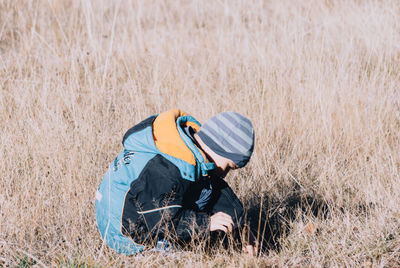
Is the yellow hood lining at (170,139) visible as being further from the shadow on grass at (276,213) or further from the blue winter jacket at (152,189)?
the shadow on grass at (276,213)

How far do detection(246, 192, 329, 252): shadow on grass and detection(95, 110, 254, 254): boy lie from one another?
0.35 meters

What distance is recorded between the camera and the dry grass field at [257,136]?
2297mm

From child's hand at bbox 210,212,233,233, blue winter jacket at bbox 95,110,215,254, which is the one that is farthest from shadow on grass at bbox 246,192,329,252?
blue winter jacket at bbox 95,110,215,254

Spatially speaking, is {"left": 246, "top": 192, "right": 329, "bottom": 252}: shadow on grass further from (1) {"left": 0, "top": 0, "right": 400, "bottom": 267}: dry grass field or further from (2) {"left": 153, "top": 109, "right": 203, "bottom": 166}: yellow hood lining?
(2) {"left": 153, "top": 109, "right": 203, "bottom": 166}: yellow hood lining

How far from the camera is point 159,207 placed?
1.91 m

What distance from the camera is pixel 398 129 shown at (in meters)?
3.42

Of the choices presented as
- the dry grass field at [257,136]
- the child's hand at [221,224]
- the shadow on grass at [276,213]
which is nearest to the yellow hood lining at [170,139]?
the child's hand at [221,224]

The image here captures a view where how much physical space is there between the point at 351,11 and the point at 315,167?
7.81ft

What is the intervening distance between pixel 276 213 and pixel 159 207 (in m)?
1.09

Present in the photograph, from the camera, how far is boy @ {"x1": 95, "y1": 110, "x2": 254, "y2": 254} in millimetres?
1917

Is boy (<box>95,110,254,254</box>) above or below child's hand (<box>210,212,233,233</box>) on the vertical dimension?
above

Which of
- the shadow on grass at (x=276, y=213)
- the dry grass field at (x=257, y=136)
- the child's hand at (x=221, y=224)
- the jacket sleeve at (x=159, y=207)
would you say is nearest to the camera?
the jacket sleeve at (x=159, y=207)

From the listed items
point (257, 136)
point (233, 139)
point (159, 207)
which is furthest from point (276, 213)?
point (159, 207)

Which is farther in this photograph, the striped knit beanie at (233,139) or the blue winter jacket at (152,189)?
the striped knit beanie at (233,139)
